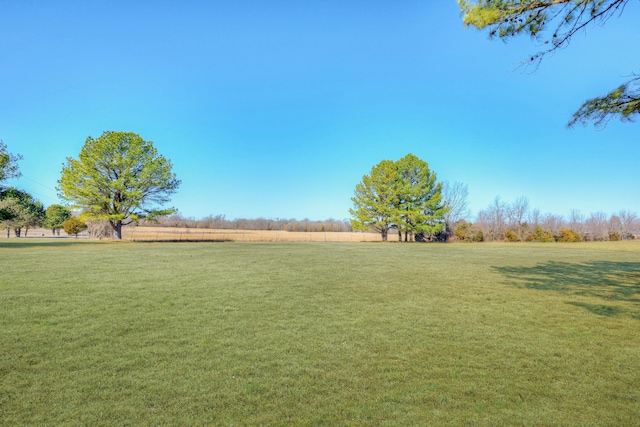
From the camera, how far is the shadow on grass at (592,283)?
280 inches

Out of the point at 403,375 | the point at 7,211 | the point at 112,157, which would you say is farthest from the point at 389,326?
the point at 7,211

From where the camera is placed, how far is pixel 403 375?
3.60 meters

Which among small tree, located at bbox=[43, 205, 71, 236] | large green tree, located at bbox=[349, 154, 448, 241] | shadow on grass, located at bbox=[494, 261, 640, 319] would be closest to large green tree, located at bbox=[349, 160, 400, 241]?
large green tree, located at bbox=[349, 154, 448, 241]

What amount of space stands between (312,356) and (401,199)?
35667mm

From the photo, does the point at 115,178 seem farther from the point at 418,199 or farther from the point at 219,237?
the point at 418,199

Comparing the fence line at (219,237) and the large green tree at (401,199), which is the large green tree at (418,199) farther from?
the fence line at (219,237)

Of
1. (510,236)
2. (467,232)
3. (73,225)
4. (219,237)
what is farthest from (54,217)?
(510,236)

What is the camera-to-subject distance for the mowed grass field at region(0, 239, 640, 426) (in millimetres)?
2875

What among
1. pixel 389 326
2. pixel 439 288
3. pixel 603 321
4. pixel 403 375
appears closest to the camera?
pixel 403 375

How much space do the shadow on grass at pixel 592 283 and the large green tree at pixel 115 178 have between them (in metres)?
28.3

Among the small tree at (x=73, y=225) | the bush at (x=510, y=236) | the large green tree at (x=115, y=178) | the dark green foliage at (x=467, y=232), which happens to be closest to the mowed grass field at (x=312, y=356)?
the large green tree at (x=115, y=178)

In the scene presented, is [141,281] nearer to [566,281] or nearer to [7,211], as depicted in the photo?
[566,281]

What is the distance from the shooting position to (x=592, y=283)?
10.2 meters

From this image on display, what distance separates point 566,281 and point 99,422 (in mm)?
12511
